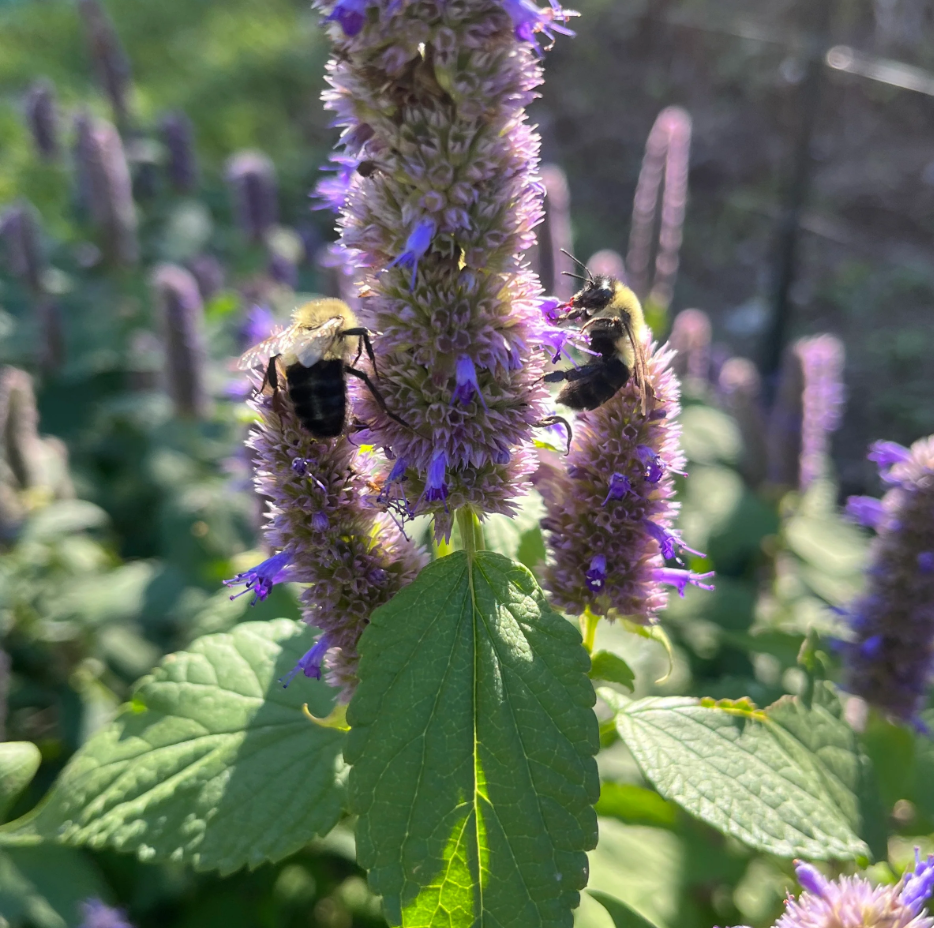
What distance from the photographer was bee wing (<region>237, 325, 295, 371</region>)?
176cm

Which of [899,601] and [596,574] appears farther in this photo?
[899,601]

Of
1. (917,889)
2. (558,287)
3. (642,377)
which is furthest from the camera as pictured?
(558,287)

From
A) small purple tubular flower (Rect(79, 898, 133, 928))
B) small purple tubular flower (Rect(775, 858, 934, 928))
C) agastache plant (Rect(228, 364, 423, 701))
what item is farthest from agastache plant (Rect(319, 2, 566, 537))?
small purple tubular flower (Rect(79, 898, 133, 928))

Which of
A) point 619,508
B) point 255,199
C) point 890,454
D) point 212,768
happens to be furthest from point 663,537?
point 255,199

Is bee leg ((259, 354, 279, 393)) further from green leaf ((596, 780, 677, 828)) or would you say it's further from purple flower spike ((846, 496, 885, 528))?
purple flower spike ((846, 496, 885, 528))

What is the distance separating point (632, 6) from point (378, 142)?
15.0 meters

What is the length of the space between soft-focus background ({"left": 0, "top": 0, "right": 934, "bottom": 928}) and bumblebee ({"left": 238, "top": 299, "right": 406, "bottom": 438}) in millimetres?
578

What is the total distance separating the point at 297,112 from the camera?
50.2 feet

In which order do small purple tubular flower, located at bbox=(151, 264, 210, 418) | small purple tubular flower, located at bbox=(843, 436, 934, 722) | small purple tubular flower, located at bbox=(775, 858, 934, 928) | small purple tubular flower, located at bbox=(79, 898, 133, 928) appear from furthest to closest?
small purple tubular flower, located at bbox=(151, 264, 210, 418) → small purple tubular flower, located at bbox=(843, 436, 934, 722) → small purple tubular flower, located at bbox=(79, 898, 133, 928) → small purple tubular flower, located at bbox=(775, 858, 934, 928)

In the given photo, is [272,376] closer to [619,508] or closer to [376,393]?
[376,393]

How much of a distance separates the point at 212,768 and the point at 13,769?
0.59 m

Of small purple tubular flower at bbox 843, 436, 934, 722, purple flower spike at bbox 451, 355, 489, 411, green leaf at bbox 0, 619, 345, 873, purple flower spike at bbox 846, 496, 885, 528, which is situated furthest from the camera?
purple flower spike at bbox 846, 496, 885, 528

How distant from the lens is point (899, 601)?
2.84 m

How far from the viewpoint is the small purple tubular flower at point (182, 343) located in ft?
16.4
